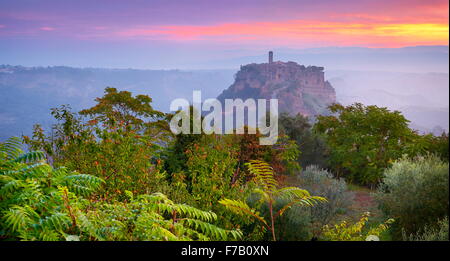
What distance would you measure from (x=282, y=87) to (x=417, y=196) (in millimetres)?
39102

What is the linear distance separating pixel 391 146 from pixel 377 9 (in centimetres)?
920

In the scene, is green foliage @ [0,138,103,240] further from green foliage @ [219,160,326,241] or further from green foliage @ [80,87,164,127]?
green foliage @ [80,87,164,127]

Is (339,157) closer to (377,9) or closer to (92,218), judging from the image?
(377,9)

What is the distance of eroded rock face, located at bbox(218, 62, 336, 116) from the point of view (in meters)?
40.9

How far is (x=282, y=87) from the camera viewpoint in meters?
45.3

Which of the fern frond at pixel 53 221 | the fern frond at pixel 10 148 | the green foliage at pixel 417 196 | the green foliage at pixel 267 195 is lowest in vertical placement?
the green foliage at pixel 417 196

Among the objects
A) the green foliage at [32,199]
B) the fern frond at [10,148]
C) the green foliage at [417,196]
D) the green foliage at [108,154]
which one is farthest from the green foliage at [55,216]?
the green foliage at [417,196]

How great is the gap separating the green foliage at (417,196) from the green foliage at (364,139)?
18.9 ft

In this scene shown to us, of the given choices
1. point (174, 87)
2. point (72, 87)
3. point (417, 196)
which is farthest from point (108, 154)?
point (174, 87)

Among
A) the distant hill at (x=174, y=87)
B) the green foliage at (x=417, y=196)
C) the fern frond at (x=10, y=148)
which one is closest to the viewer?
the fern frond at (x=10, y=148)

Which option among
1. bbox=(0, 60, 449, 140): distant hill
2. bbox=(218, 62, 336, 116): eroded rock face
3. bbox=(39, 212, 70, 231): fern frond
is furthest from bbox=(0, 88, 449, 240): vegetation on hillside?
bbox=(218, 62, 336, 116): eroded rock face

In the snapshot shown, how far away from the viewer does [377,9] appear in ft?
19.0

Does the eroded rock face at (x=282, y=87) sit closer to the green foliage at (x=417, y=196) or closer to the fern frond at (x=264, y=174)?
the green foliage at (x=417, y=196)

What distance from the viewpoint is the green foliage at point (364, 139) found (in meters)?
13.7
